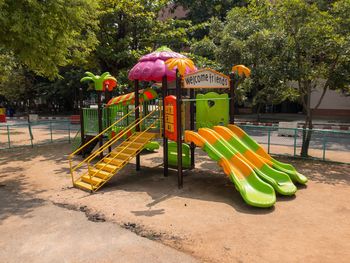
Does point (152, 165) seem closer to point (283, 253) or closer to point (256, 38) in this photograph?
point (256, 38)

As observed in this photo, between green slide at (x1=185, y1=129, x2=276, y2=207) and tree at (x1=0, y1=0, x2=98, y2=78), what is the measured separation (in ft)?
15.7

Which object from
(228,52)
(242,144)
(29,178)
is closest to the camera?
(242,144)

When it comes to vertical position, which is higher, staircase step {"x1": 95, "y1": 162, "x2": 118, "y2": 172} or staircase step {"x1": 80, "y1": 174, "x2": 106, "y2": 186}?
staircase step {"x1": 95, "y1": 162, "x2": 118, "y2": 172}

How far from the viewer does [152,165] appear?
39.6 feet

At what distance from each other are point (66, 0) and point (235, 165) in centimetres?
673

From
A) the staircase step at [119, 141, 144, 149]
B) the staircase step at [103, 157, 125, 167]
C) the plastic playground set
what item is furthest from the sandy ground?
the staircase step at [119, 141, 144, 149]

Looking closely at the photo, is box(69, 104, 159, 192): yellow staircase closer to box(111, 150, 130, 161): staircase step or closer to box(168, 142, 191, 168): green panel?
box(111, 150, 130, 161): staircase step

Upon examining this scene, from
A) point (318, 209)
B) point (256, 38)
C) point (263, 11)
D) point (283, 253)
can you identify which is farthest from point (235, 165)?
point (263, 11)

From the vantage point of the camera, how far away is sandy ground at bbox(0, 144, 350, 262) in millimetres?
5434

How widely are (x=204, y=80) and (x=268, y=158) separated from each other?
290 centimetres

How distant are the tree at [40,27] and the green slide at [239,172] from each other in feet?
15.7

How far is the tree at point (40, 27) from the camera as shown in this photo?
8.34 m

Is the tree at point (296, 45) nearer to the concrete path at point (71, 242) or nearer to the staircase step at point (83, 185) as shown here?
the staircase step at point (83, 185)

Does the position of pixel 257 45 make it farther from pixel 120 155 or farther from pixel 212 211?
pixel 212 211
